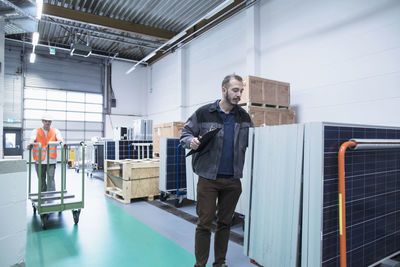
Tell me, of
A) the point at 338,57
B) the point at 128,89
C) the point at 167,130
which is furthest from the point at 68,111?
the point at 338,57

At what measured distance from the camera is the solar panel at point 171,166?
5.80 m

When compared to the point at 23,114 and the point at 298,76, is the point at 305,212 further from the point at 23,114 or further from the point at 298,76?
the point at 23,114

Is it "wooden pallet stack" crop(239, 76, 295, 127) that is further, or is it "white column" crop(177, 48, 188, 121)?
"white column" crop(177, 48, 188, 121)

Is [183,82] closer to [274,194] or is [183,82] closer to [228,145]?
[228,145]

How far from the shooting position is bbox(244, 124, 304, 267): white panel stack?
2297 mm

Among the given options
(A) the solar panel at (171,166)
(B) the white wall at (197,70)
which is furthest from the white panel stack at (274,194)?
(B) the white wall at (197,70)

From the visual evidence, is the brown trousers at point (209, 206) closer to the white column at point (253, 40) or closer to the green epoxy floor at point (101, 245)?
the green epoxy floor at point (101, 245)

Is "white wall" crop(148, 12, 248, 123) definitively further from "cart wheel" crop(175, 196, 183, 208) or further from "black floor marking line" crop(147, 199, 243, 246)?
"black floor marking line" crop(147, 199, 243, 246)

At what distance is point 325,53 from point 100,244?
638cm

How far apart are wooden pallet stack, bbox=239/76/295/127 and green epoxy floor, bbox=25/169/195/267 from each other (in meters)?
3.05

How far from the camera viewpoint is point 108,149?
28.7ft

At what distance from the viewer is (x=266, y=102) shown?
19.5ft

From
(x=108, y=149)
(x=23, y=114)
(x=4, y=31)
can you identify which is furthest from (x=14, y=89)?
(x=108, y=149)

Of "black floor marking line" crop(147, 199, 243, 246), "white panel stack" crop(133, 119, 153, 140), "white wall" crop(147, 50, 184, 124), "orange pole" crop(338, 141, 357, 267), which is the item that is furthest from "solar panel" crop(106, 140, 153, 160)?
"orange pole" crop(338, 141, 357, 267)
